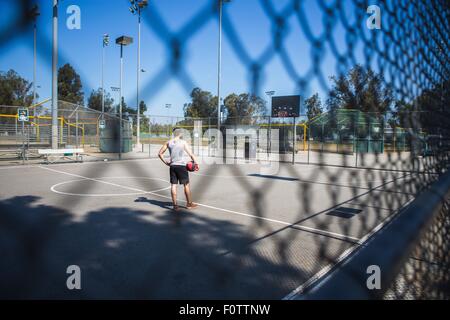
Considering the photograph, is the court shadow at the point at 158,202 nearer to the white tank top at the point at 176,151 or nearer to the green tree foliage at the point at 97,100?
the white tank top at the point at 176,151

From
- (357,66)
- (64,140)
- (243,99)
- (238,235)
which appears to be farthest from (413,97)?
(64,140)

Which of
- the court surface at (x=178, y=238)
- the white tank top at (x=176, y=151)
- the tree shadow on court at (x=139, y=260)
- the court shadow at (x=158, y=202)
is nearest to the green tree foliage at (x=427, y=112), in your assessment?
the court surface at (x=178, y=238)

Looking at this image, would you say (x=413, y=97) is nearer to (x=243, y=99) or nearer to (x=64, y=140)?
(x=243, y=99)

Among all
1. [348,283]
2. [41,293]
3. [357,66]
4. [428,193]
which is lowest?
[41,293]

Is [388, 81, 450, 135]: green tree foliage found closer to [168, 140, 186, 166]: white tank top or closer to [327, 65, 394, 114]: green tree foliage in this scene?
[327, 65, 394, 114]: green tree foliage

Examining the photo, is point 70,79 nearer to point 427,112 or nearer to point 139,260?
point 427,112

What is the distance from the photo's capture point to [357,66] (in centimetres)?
206

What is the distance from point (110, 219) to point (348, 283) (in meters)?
5.17

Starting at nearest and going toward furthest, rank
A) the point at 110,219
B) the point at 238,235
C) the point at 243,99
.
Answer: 1. the point at 243,99
2. the point at 238,235
3. the point at 110,219

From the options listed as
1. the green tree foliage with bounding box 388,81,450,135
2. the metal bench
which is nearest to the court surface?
the green tree foliage with bounding box 388,81,450,135

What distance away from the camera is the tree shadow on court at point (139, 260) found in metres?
2.90

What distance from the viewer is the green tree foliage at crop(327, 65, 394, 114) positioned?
83.7 inches

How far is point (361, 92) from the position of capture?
2414 millimetres

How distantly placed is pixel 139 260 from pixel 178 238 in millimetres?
858
